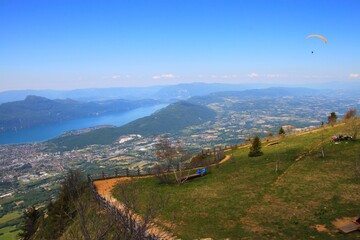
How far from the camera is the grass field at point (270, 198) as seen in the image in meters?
22.4

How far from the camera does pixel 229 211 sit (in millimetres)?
26562

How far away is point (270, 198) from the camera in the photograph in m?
28.0

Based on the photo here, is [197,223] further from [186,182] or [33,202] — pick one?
[33,202]

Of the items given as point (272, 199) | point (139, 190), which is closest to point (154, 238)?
point (272, 199)

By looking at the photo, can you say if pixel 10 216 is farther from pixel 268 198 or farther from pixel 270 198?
pixel 270 198

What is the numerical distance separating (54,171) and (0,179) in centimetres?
3128

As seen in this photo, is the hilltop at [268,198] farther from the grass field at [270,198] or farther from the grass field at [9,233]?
the grass field at [9,233]

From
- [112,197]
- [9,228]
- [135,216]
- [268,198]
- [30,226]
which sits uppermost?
[135,216]

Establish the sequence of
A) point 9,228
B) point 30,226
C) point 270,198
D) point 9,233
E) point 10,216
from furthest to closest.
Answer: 1. point 10,216
2. point 9,228
3. point 9,233
4. point 30,226
5. point 270,198

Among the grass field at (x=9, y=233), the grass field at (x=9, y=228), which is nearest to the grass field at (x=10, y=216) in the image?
the grass field at (x=9, y=228)

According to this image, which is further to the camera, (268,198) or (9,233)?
(9,233)

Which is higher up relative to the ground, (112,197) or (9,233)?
(112,197)

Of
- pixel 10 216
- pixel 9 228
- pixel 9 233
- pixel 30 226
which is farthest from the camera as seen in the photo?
pixel 10 216

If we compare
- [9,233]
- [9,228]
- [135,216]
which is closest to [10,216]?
[9,228]
